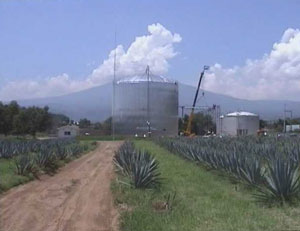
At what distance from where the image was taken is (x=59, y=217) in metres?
11.6

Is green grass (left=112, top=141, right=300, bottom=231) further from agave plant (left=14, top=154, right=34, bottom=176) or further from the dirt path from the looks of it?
agave plant (left=14, top=154, right=34, bottom=176)

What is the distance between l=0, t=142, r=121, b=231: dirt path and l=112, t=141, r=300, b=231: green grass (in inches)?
18.6

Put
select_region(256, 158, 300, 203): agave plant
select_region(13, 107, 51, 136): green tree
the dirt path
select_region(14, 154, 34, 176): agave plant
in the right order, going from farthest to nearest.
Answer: select_region(13, 107, 51, 136): green tree
select_region(14, 154, 34, 176): agave plant
select_region(256, 158, 300, 203): agave plant
the dirt path

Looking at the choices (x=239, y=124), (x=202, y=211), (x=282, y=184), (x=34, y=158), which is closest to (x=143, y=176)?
(x=202, y=211)

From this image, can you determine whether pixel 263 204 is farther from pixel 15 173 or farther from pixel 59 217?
pixel 15 173

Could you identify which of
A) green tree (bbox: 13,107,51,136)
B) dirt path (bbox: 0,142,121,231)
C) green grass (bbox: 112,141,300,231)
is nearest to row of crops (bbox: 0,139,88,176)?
dirt path (bbox: 0,142,121,231)

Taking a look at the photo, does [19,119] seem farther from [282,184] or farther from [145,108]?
[282,184]

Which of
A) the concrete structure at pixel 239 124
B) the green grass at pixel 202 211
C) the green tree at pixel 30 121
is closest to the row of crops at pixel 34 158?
the green grass at pixel 202 211

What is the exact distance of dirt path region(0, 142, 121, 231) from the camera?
35.0 feet

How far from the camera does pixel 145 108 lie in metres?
93.9

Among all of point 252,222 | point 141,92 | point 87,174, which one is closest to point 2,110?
point 141,92

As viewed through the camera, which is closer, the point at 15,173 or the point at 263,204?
the point at 263,204

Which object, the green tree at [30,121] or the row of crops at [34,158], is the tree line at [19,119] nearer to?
the green tree at [30,121]

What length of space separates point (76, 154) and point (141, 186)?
22.9 metres
